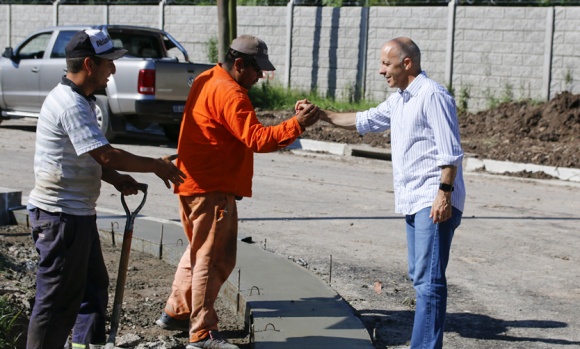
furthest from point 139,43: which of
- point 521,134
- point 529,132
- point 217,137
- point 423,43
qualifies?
point 217,137

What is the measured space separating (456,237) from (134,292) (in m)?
3.76

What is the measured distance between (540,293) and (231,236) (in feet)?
9.59

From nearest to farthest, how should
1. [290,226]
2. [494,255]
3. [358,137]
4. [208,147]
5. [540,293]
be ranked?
[208,147], [540,293], [494,255], [290,226], [358,137]

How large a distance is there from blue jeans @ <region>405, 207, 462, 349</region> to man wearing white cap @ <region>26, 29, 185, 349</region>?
1583 millimetres

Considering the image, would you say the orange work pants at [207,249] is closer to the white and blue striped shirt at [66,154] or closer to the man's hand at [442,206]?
the white and blue striped shirt at [66,154]

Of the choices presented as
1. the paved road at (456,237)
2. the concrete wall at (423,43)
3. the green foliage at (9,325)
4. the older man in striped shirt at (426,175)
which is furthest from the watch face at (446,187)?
the concrete wall at (423,43)

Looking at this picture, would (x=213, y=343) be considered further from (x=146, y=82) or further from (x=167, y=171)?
(x=146, y=82)

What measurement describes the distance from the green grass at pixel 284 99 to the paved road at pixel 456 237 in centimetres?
522

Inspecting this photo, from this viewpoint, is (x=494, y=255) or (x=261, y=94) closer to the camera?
(x=494, y=255)

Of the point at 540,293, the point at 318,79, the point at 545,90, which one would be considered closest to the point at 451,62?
the point at 545,90

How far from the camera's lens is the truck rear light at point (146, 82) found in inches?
614

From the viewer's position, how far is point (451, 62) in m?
19.4

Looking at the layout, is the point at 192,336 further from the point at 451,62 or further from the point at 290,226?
the point at 451,62

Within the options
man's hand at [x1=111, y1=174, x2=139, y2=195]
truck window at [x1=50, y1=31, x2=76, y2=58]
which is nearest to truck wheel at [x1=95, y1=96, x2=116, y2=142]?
truck window at [x1=50, y1=31, x2=76, y2=58]
